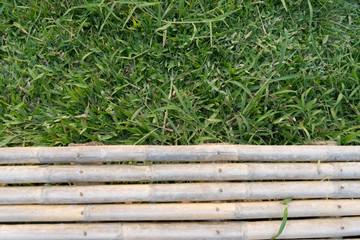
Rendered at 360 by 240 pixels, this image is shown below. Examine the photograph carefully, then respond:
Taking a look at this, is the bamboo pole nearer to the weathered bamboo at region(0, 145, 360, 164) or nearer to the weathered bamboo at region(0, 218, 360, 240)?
the weathered bamboo at region(0, 145, 360, 164)

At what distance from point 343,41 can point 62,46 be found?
1.97m

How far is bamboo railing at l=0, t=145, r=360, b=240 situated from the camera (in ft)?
5.03

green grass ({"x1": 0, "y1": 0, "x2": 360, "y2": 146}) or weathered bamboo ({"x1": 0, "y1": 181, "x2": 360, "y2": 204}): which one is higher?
green grass ({"x1": 0, "y1": 0, "x2": 360, "y2": 146})

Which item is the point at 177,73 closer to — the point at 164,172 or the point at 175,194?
the point at 164,172

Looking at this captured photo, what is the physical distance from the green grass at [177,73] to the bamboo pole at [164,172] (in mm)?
218

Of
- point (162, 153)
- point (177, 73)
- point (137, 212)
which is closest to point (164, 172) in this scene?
point (162, 153)

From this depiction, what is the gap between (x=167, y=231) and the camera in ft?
5.01

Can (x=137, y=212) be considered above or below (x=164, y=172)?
below

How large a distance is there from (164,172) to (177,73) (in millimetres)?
681

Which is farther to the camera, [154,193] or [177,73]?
[177,73]

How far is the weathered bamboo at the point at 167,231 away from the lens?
151 cm

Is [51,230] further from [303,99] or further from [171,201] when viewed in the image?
[303,99]

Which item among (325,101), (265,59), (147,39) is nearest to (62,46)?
(147,39)

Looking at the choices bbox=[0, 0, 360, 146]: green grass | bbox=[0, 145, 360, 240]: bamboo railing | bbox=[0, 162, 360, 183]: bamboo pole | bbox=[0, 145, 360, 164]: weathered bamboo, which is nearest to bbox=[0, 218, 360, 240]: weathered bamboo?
bbox=[0, 145, 360, 240]: bamboo railing
